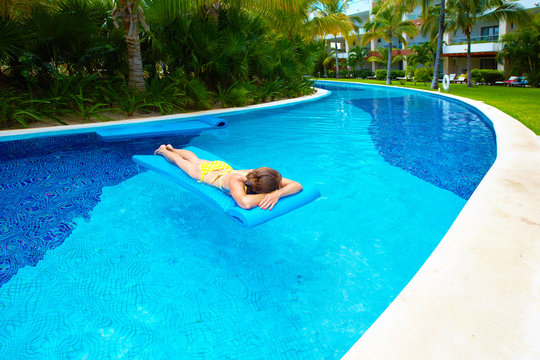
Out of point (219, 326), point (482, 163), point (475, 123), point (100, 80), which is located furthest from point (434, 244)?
point (100, 80)

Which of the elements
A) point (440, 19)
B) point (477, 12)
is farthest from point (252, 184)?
point (477, 12)

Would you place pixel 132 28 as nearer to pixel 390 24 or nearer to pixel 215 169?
pixel 215 169

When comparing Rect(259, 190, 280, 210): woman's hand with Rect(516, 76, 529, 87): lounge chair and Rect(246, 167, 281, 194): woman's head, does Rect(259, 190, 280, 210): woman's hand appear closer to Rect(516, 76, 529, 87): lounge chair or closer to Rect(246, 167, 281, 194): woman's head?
Rect(246, 167, 281, 194): woman's head

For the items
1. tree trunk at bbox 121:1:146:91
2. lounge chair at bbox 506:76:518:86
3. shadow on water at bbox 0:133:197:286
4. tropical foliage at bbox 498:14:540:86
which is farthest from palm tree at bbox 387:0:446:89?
shadow on water at bbox 0:133:197:286

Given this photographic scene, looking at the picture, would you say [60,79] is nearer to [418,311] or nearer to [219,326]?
[219,326]

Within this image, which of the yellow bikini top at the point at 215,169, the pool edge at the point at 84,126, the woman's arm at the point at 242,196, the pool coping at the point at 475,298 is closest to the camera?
the pool coping at the point at 475,298

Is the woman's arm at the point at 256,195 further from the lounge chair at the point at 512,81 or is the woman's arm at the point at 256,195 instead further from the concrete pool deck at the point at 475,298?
the lounge chair at the point at 512,81

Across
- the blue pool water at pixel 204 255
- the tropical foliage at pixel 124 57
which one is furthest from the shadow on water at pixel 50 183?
the tropical foliage at pixel 124 57

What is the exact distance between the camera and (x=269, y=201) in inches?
117

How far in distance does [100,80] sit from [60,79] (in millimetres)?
1329

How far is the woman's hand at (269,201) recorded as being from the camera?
295cm

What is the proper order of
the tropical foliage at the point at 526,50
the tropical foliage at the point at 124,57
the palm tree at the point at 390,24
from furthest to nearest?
the palm tree at the point at 390,24, the tropical foliage at the point at 526,50, the tropical foliage at the point at 124,57

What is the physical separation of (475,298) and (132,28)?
10425 millimetres

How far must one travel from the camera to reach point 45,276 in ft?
9.56
